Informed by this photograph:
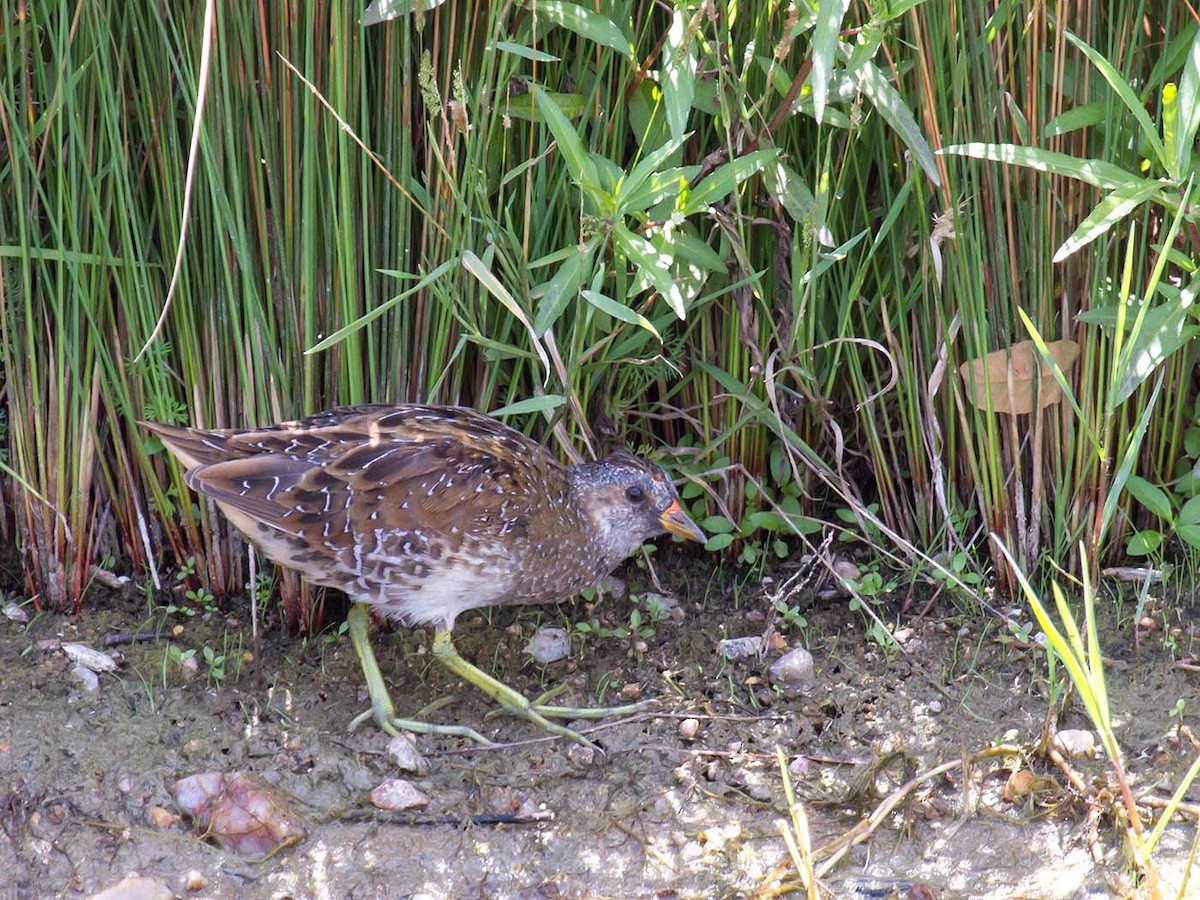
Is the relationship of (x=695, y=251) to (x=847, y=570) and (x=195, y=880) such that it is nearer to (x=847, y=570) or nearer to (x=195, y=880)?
(x=847, y=570)

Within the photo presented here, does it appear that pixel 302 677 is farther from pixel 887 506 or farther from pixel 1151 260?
pixel 1151 260

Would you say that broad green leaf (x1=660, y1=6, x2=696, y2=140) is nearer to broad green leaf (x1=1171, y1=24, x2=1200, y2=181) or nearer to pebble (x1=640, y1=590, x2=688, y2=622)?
broad green leaf (x1=1171, y1=24, x2=1200, y2=181)

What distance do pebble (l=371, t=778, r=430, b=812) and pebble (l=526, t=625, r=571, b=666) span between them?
627 mm

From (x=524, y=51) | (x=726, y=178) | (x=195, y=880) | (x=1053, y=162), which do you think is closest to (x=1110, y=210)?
(x=1053, y=162)

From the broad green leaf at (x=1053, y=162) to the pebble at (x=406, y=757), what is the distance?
1815mm

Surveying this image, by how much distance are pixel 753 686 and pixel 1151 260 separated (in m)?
1.41

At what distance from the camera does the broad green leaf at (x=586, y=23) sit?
10.3ft

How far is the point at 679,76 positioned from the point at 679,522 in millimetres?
1231

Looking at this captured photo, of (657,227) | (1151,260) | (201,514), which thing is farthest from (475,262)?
(1151,260)

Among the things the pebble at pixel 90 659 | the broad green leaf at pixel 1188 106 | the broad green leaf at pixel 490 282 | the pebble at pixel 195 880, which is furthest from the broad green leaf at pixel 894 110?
the pebble at pixel 90 659

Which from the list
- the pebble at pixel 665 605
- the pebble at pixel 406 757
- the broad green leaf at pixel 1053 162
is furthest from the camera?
the pebble at pixel 665 605

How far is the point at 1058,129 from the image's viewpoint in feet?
10.8

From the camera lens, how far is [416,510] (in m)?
3.54

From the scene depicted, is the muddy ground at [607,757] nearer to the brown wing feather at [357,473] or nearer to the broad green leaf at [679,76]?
the brown wing feather at [357,473]
